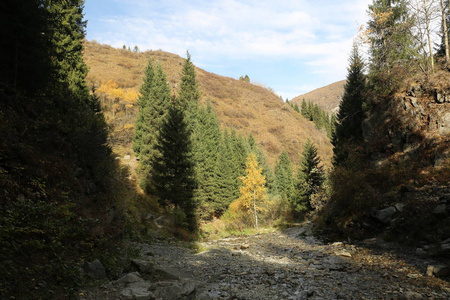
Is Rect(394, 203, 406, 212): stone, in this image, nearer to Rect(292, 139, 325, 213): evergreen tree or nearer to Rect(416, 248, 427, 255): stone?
Rect(416, 248, 427, 255): stone

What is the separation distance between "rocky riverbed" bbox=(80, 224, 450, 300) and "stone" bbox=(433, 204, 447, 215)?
1.97m

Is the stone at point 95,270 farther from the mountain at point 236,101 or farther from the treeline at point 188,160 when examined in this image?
the mountain at point 236,101

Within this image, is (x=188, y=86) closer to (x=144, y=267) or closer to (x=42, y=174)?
(x=42, y=174)

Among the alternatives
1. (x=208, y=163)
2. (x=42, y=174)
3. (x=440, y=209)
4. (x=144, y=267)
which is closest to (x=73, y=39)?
(x=42, y=174)

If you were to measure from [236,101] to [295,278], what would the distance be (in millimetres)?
85421

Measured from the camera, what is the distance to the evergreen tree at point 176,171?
22.0 m

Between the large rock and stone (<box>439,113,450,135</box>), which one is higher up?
stone (<box>439,113,450,135</box>)

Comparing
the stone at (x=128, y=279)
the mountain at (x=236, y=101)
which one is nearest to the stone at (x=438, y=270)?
the stone at (x=128, y=279)

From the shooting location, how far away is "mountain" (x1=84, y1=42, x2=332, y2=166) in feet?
216

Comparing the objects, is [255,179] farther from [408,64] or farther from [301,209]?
[408,64]

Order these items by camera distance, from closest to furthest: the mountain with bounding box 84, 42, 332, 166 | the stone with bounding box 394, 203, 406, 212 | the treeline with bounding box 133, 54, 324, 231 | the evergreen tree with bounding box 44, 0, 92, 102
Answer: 1. the stone with bounding box 394, 203, 406, 212
2. the evergreen tree with bounding box 44, 0, 92, 102
3. the treeline with bounding box 133, 54, 324, 231
4. the mountain with bounding box 84, 42, 332, 166

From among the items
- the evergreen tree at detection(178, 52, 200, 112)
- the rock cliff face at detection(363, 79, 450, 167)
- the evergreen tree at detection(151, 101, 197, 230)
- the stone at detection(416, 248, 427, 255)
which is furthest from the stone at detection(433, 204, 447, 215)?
the evergreen tree at detection(178, 52, 200, 112)

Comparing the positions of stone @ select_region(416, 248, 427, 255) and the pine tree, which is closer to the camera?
stone @ select_region(416, 248, 427, 255)

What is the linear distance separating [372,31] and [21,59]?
25809 mm
